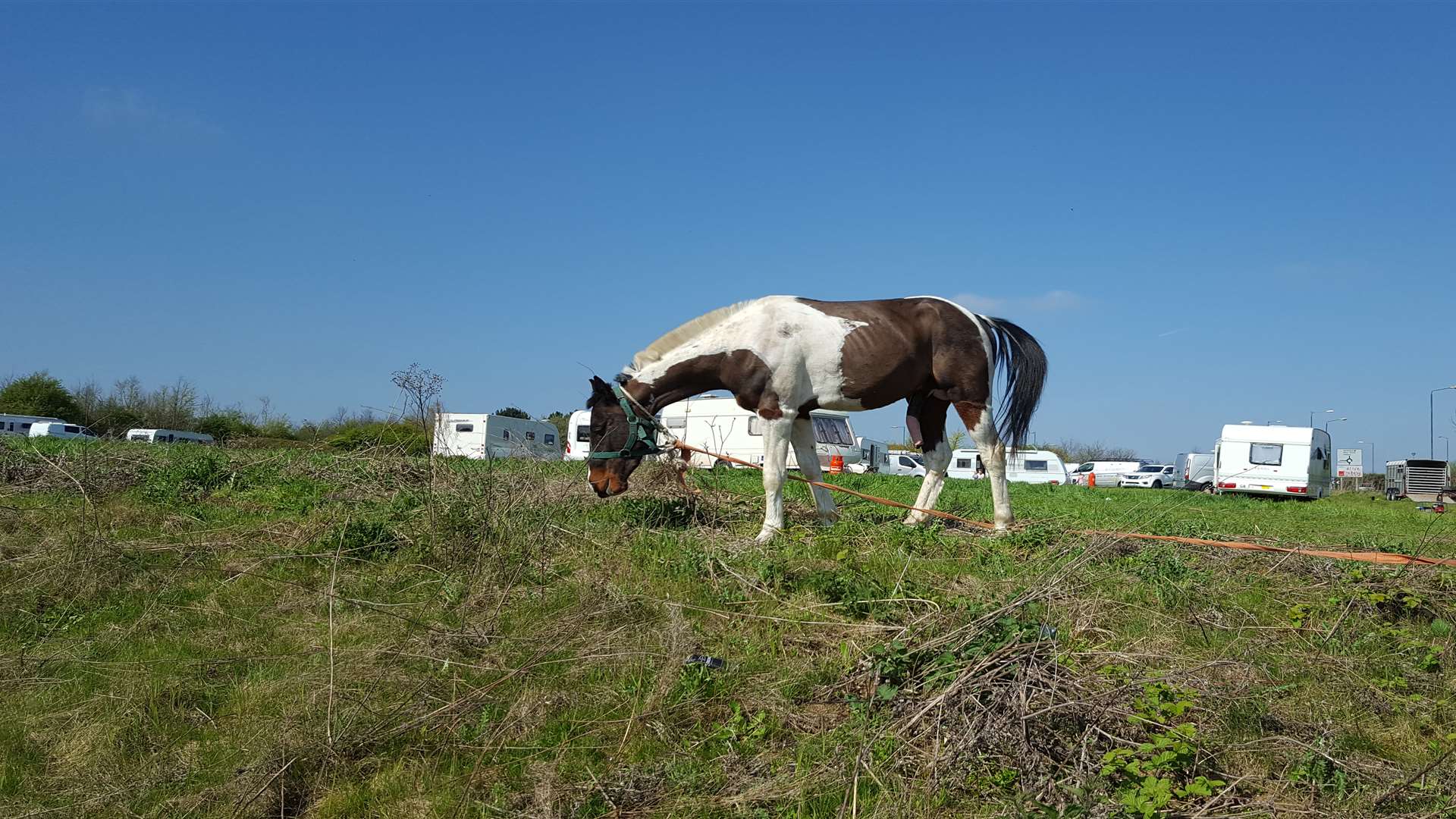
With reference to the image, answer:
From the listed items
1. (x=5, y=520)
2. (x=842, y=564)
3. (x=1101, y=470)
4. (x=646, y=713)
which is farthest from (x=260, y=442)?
(x=1101, y=470)

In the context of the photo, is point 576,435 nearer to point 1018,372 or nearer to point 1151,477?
point 1018,372

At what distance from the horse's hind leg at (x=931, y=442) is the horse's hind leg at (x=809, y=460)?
1033mm

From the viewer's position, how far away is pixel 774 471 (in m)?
7.78

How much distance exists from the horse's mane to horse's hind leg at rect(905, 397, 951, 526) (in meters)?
2.16

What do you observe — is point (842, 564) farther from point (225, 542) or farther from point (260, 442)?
point (260, 442)

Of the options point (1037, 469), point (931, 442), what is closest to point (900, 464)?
point (1037, 469)

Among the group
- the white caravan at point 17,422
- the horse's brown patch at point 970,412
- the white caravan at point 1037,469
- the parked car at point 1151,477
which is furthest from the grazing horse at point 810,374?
the parked car at point 1151,477

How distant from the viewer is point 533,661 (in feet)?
14.4

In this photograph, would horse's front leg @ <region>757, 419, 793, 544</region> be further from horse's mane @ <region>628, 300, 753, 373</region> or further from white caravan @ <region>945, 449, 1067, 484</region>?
white caravan @ <region>945, 449, 1067, 484</region>

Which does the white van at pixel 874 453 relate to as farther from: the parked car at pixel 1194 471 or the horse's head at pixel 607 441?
the horse's head at pixel 607 441

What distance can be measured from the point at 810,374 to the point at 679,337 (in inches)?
49.6

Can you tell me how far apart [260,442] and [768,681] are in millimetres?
10597

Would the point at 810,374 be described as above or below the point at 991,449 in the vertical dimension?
above

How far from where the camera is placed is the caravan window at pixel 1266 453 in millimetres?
37156
